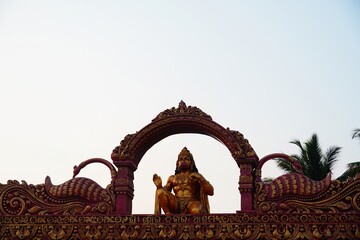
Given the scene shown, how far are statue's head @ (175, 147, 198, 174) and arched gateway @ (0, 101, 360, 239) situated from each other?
0.42m

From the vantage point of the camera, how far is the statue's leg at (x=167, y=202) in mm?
10273

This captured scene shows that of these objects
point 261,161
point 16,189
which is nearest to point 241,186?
point 261,161

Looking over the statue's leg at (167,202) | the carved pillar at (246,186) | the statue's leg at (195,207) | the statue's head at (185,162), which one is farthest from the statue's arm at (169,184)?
the carved pillar at (246,186)

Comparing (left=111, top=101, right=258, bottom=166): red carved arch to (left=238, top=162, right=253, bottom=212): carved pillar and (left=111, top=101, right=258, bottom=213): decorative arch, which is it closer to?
(left=111, top=101, right=258, bottom=213): decorative arch

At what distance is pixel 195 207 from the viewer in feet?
33.6

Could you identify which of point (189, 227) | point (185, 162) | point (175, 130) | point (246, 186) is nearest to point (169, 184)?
point (185, 162)

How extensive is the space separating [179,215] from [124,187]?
1012mm

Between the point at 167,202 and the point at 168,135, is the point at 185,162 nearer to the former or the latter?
the point at 168,135

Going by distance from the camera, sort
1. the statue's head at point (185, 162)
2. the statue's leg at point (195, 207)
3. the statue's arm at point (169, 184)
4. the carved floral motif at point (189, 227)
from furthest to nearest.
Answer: the statue's head at point (185, 162) < the statue's arm at point (169, 184) < the statue's leg at point (195, 207) < the carved floral motif at point (189, 227)

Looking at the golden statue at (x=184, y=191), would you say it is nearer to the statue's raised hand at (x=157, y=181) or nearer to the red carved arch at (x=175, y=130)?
the statue's raised hand at (x=157, y=181)

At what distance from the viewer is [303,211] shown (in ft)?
32.4

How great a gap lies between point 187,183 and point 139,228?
1.15 meters

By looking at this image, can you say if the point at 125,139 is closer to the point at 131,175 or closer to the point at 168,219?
the point at 131,175

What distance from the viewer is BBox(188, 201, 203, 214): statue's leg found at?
10180 mm
